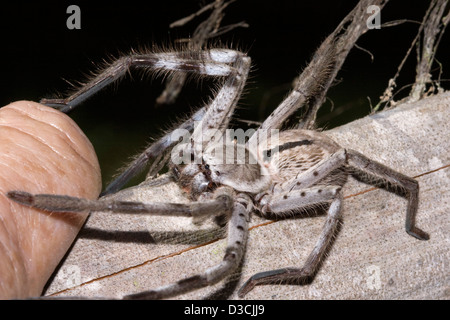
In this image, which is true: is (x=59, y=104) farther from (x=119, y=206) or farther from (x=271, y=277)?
(x=271, y=277)

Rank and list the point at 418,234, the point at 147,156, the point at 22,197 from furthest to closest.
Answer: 1. the point at 147,156
2. the point at 418,234
3. the point at 22,197

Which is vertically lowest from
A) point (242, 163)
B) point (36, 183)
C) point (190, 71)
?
point (242, 163)

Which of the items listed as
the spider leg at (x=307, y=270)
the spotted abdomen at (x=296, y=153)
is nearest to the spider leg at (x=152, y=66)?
the spotted abdomen at (x=296, y=153)

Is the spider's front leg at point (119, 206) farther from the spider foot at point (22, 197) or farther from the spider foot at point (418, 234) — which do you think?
the spider foot at point (418, 234)

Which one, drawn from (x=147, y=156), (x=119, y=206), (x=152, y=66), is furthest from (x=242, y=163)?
(x=119, y=206)

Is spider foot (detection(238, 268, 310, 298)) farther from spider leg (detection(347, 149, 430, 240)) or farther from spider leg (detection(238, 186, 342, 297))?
spider leg (detection(347, 149, 430, 240))

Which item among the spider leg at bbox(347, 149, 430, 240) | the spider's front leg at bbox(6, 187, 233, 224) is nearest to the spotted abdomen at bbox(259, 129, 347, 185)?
the spider leg at bbox(347, 149, 430, 240)
